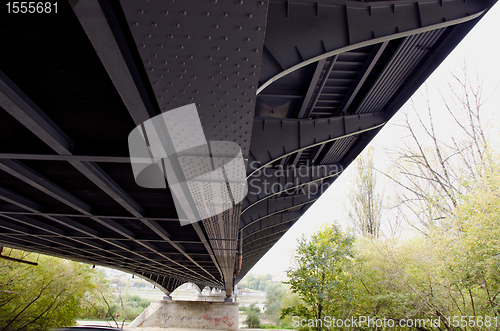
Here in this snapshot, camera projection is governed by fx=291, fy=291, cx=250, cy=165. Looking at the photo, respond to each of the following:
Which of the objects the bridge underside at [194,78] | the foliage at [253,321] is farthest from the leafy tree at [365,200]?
the foliage at [253,321]

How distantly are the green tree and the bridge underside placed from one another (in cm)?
1017

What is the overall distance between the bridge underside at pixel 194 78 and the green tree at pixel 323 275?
1017 cm

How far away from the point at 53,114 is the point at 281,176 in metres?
7.17

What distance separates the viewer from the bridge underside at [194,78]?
1.85 metres

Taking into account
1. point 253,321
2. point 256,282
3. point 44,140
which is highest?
point 44,140

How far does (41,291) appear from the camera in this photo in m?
19.2

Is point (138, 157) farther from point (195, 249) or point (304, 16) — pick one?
point (195, 249)

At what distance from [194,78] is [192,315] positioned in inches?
1866

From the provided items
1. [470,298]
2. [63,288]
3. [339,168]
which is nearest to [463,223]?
[470,298]

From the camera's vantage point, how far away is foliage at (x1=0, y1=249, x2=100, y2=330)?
67.8ft

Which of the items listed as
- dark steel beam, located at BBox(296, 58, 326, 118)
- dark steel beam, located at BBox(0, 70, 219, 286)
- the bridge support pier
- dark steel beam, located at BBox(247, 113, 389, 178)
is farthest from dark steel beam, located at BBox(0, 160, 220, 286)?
the bridge support pier

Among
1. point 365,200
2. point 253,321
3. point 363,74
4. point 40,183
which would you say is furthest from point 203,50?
point 253,321

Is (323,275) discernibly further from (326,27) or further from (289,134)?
(326,27)

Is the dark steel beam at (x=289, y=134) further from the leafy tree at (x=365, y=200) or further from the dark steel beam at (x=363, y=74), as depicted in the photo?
the leafy tree at (x=365, y=200)
